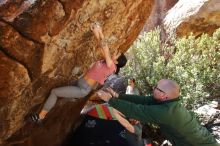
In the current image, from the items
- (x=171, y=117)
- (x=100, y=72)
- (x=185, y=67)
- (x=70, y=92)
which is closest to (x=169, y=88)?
(x=171, y=117)

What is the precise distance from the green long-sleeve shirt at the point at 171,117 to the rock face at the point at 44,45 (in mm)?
921

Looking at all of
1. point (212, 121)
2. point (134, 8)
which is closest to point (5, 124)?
point (134, 8)

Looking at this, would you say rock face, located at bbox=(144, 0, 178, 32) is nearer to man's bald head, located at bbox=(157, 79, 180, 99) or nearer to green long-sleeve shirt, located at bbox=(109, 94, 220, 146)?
green long-sleeve shirt, located at bbox=(109, 94, 220, 146)

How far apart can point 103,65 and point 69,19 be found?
0.83 m

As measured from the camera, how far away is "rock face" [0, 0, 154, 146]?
491 cm

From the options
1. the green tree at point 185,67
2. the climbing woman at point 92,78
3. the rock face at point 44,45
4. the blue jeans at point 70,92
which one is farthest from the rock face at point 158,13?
the blue jeans at point 70,92

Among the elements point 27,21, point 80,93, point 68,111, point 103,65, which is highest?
point 27,21

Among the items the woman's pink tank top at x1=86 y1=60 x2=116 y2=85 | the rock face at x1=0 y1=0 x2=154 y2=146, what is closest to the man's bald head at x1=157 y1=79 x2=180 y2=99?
the woman's pink tank top at x1=86 y1=60 x2=116 y2=85

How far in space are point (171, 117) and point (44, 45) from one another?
73.2 inches

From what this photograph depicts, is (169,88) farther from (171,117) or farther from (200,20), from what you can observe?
(200,20)

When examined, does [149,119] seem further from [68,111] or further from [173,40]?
[173,40]

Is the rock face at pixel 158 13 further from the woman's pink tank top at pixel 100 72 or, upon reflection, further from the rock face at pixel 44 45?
the woman's pink tank top at pixel 100 72

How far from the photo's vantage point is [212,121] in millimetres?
9328

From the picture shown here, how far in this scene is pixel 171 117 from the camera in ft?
17.9
